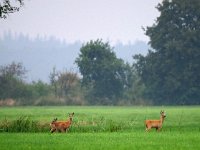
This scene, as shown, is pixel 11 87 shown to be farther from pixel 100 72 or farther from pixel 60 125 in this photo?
pixel 60 125

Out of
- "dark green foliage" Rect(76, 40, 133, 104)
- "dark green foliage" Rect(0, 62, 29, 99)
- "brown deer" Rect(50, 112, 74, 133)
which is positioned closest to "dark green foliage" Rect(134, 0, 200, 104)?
"dark green foliage" Rect(76, 40, 133, 104)

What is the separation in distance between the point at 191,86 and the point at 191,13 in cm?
1060

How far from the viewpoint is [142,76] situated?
71875mm

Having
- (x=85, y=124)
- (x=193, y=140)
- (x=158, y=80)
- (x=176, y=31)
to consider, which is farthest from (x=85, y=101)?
(x=193, y=140)

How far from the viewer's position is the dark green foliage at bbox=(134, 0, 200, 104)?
220 ft

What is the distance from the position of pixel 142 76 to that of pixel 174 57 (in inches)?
223

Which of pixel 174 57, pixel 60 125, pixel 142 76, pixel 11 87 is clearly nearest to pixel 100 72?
pixel 142 76

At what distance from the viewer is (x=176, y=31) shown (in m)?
69.8

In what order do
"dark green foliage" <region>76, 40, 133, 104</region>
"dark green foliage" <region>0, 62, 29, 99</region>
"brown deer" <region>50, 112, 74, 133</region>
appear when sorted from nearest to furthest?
"brown deer" <region>50, 112, 74, 133</region> < "dark green foliage" <region>0, 62, 29, 99</region> < "dark green foliage" <region>76, 40, 133, 104</region>

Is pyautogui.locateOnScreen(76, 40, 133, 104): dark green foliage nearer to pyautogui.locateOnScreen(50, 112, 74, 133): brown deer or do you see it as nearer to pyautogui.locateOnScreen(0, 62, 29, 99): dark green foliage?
pyautogui.locateOnScreen(0, 62, 29, 99): dark green foliage

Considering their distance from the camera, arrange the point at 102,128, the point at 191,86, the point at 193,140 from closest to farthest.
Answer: the point at 193,140
the point at 102,128
the point at 191,86

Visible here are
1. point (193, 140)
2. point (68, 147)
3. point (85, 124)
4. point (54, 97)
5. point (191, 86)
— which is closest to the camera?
point (68, 147)

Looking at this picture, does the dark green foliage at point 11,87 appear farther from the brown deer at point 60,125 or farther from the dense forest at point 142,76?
the brown deer at point 60,125

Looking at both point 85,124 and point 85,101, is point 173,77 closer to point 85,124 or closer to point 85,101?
point 85,101
